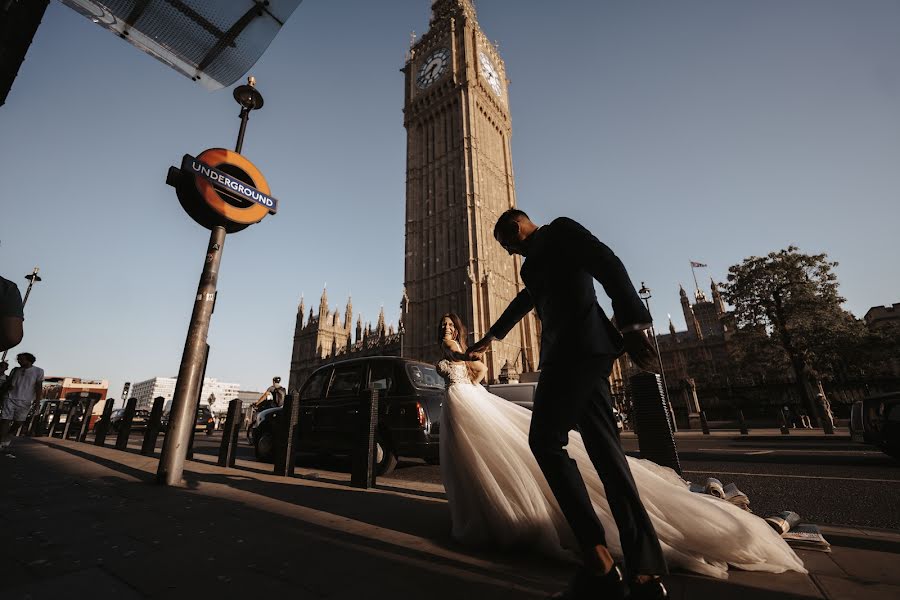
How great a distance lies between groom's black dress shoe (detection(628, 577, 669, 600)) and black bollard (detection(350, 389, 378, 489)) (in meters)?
3.22

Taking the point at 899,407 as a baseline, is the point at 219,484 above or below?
below

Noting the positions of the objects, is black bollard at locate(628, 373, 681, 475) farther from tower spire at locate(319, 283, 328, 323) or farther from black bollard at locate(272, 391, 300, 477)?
tower spire at locate(319, 283, 328, 323)

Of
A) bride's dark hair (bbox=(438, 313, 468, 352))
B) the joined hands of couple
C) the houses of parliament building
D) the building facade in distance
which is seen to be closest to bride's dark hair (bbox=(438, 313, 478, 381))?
bride's dark hair (bbox=(438, 313, 468, 352))

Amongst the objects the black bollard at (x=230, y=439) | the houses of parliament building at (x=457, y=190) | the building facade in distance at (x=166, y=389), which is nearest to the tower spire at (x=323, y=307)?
the houses of parliament building at (x=457, y=190)

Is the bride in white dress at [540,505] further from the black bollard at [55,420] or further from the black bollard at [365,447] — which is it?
the black bollard at [55,420]

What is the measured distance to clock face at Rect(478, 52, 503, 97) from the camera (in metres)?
43.7

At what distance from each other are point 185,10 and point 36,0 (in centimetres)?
70

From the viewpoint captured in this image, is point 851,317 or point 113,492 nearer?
point 113,492

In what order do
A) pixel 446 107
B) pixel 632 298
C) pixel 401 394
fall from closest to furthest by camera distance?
pixel 632 298 → pixel 401 394 → pixel 446 107

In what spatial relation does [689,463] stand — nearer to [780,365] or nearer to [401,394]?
[401,394]

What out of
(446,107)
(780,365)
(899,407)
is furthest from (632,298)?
(446,107)

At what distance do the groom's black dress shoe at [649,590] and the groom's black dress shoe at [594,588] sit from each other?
0.04 meters

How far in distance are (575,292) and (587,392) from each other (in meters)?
0.46

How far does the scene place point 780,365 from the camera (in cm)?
1970
